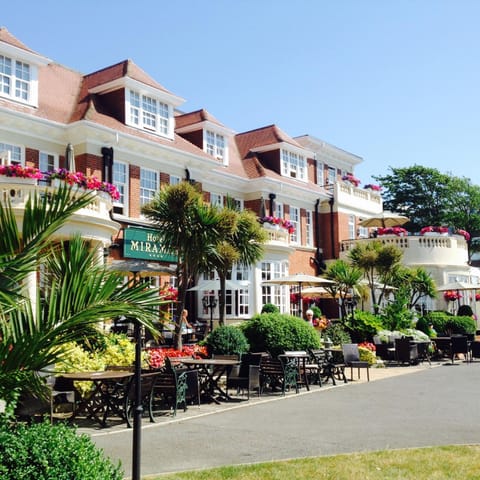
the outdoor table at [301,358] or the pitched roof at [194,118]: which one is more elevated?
the pitched roof at [194,118]

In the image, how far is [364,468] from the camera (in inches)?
270

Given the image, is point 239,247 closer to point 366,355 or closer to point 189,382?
point 366,355

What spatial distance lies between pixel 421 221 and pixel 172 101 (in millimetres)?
35610

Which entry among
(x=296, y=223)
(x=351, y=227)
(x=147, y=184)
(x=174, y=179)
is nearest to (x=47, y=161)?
(x=147, y=184)

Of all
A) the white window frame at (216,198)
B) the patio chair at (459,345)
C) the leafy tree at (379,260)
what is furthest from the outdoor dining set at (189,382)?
the white window frame at (216,198)

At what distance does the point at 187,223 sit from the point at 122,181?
328 inches

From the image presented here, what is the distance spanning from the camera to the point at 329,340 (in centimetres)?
1975

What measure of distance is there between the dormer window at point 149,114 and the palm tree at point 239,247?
7.48 meters

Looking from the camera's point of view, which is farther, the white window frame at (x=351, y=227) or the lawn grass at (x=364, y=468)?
the white window frame at (x=351, y=227)

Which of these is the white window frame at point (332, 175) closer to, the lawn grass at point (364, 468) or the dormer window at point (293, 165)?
the dormer window at point (293, 165)

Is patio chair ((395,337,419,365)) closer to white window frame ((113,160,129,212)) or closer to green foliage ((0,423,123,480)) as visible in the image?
white window frame ((113,160,129,212))

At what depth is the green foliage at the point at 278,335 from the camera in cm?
1566

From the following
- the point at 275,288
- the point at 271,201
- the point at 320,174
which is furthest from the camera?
the point at 320,174

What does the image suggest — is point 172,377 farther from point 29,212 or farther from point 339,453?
point 29,212
